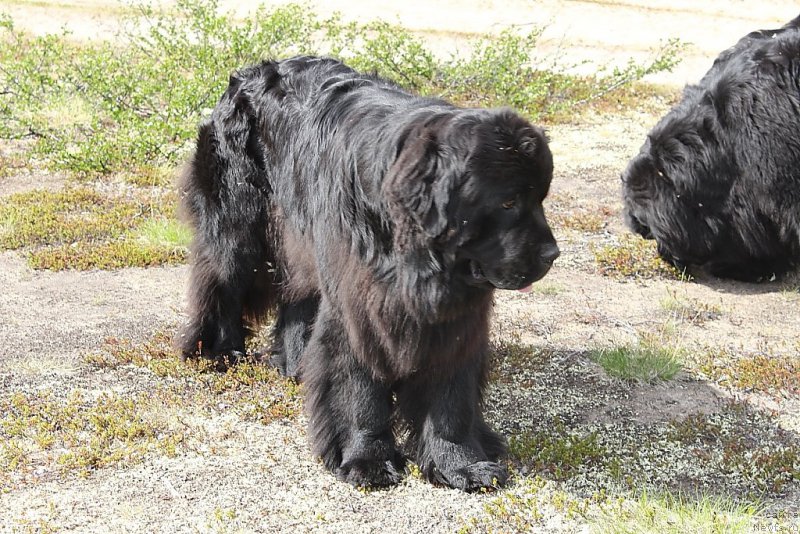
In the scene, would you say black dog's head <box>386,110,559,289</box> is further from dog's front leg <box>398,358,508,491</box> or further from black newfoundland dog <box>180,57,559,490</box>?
dog's front leg <box>398,358,508,491</box>

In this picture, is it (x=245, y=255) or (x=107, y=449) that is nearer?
(x=107, y=449)

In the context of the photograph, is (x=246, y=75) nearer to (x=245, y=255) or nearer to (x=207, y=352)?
(x=245, y=255)

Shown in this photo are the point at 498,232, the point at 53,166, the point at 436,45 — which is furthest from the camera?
the point at 436,45

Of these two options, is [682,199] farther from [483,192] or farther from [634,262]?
[483,192]

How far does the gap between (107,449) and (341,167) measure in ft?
5.12

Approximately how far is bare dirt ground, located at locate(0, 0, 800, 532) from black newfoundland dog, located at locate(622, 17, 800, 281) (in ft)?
0.80

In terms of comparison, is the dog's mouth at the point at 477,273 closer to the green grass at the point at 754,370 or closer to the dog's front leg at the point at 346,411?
Result: the dog's front leg at the point at 346,411

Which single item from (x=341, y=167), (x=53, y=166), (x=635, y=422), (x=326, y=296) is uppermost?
(x=341, y=167)

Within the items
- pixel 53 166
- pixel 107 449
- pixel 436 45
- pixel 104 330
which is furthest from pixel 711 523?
pixel 436 45

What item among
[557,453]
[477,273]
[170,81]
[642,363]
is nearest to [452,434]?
[557,453]

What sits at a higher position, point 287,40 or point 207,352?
point 287,40

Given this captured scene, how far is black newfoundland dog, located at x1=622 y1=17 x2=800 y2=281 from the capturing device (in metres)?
5.66

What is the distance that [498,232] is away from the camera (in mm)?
3119

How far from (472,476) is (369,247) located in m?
0.98
